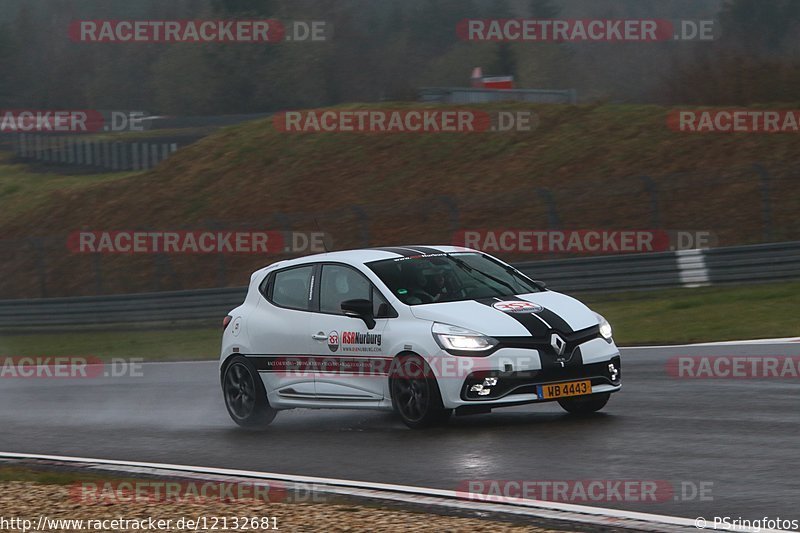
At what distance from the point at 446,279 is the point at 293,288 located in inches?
61.7

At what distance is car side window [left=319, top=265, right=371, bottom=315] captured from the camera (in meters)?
10.9

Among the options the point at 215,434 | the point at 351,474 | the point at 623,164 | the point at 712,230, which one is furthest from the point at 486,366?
the point at 623,164

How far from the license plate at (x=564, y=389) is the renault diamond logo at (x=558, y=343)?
26 cm

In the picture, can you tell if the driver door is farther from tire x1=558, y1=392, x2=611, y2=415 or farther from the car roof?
tire x1=558, y1=392, x2=611, y2=415

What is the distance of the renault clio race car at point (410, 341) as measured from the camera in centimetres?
983

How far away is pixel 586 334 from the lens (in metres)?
10.1
